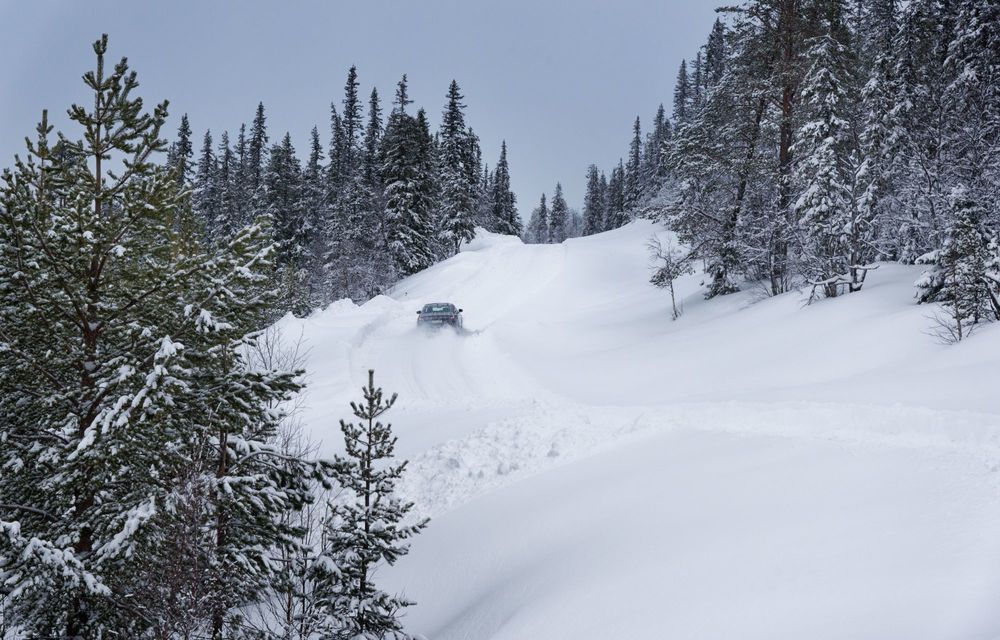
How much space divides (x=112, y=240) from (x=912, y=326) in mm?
16442

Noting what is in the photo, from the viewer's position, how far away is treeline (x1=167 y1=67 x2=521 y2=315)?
42094 mm

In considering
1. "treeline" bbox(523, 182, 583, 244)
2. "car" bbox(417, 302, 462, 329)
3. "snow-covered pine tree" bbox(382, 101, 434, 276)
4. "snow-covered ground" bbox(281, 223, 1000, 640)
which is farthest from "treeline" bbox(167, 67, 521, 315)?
"treeline" bbox(523, 182, 583, 244)

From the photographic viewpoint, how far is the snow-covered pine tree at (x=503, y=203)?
76.8 metres

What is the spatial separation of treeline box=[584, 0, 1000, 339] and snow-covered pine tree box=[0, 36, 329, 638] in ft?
49.7

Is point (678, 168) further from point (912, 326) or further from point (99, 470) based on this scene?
point (99, 470)

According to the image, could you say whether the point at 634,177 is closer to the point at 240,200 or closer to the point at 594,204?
the point at 594,204

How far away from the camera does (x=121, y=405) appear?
6328 mm

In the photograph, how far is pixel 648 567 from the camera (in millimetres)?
6723

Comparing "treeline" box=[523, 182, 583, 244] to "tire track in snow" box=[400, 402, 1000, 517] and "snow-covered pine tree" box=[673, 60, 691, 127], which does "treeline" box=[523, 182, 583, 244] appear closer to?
"snow-covered pine tree" box=[673, 60, 691, 127]

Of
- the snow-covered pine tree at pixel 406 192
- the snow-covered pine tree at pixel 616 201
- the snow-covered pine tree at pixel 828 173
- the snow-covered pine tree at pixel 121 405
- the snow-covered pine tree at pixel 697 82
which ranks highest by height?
the snow-covered pine tree at pixel 697 82

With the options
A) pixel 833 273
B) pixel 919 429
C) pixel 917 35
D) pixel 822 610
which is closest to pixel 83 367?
pixel 822 610

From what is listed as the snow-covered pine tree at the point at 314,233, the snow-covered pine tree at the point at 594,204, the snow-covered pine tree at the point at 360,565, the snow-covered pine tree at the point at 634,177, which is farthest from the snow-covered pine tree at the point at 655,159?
the snow-covered pine tree at the point at 360,565

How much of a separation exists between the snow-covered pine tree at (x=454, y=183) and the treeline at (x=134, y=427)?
42005 millimetres

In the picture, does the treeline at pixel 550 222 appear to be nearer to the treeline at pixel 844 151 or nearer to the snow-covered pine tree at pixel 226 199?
the snow-covered pine tree at pixel 226 199
